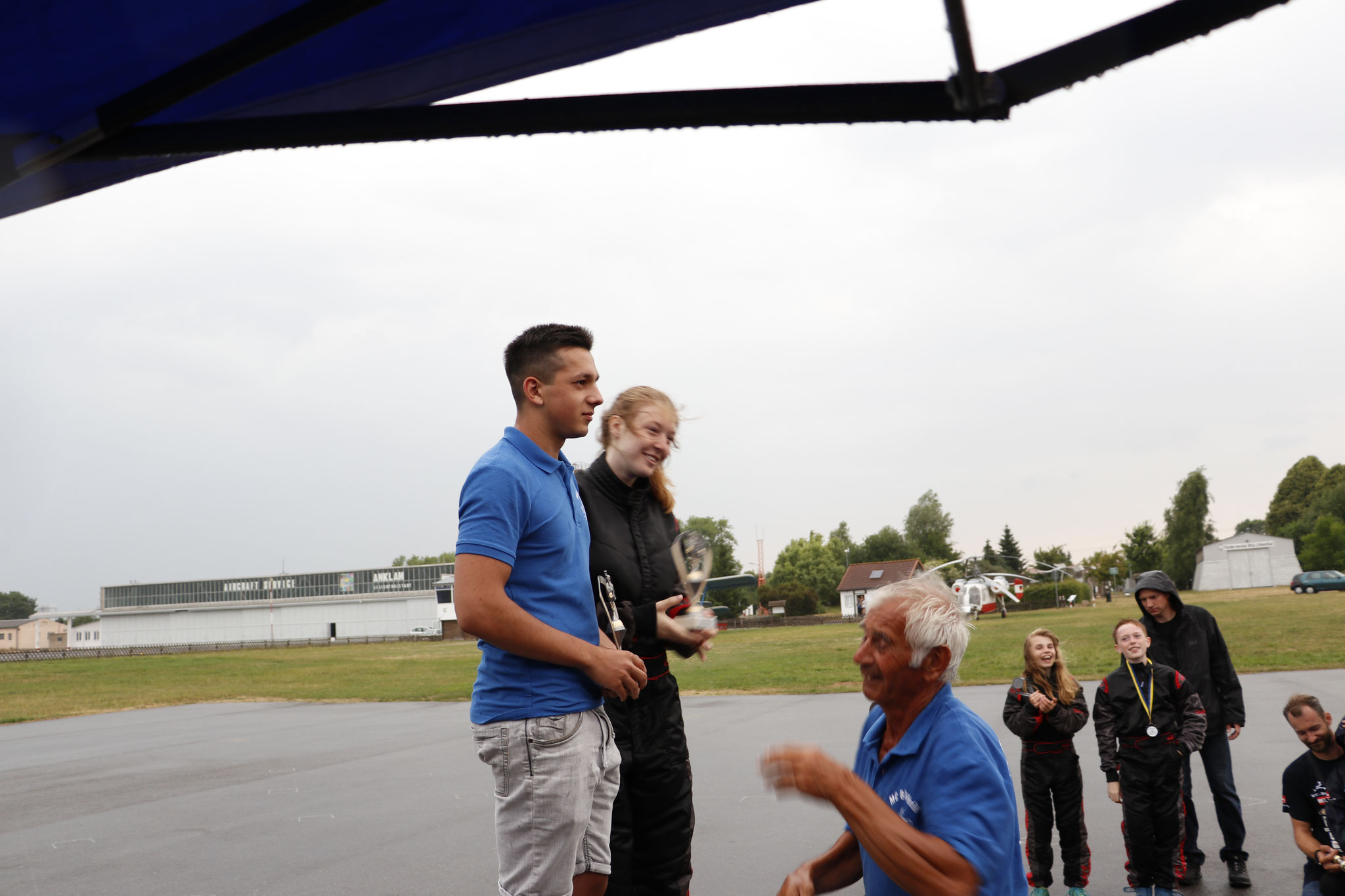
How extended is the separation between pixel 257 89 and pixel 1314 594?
7441cm

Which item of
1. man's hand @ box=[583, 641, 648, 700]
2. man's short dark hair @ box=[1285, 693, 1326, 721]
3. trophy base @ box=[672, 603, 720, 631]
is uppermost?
trophy base @ box=[672, 603, 720, 631]

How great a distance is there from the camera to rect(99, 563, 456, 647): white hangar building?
99.4 metres

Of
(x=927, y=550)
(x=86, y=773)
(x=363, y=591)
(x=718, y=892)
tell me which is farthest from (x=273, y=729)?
(x=927, y=550)

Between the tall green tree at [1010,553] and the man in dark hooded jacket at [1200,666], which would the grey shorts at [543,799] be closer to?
the man in dark hooded jacket at [1200,666]

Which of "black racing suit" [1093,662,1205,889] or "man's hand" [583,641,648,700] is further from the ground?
"man's hand" [583,641,648,700]

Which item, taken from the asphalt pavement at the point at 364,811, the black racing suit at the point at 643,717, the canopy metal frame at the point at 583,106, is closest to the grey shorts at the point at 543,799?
the black racing suit at the point at 643,717

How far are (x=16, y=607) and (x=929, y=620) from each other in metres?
188

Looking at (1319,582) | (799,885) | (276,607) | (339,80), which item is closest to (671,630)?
(799,885)

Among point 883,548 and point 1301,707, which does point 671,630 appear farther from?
point 883,548

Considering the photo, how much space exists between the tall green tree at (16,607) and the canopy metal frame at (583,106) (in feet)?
577

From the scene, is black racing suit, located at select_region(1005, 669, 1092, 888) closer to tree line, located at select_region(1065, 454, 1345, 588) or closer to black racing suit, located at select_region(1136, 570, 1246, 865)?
black racing suit, located at select_region(1136, 570, 1246, 865)

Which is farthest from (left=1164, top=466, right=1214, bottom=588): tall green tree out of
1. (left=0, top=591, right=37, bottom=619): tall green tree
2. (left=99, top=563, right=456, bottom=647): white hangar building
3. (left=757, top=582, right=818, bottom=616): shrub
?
(left=0, top=591, right=37, bottom=619): tall green tree

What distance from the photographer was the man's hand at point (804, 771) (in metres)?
2.14

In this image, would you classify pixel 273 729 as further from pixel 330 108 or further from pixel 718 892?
pixel 330 108
